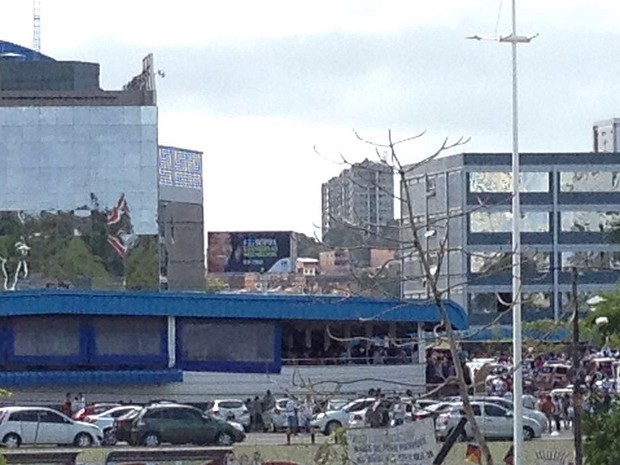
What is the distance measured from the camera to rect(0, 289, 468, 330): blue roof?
208 ft

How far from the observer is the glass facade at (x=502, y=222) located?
316ft

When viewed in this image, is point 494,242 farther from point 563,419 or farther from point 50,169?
point 563,419

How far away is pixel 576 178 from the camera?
324 ft

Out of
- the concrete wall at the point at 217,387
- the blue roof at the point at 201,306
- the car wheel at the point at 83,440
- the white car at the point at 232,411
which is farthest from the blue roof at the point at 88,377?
the car wheel at the point at 83,440

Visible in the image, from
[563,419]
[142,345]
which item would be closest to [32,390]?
[142,345]

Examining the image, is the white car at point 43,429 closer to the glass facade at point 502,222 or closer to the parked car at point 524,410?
the parked car at point 524,410

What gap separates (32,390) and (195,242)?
199 feet

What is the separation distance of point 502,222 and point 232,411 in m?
46.9

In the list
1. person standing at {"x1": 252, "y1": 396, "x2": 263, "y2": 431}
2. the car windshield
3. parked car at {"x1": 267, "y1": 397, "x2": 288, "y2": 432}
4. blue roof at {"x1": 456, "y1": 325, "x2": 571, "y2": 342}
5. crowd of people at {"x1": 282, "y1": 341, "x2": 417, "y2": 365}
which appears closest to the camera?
the car windshield

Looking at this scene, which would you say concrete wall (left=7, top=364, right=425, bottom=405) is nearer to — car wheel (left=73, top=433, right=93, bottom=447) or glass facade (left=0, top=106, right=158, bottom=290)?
car wheel (left=73, top=433, right=93, bottom=447)

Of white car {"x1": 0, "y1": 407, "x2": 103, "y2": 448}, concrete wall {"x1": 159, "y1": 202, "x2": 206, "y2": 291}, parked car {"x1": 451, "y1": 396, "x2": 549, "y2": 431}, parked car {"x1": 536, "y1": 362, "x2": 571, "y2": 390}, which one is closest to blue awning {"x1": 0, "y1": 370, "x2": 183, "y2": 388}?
parked car {"x1": 536, "y1": 362, "x2": 571, "y2": 390}

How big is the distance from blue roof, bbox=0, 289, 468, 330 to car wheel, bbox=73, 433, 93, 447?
668 inches

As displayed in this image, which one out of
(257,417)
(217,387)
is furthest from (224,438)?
(217,387)

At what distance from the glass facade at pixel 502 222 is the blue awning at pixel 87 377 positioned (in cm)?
3439
